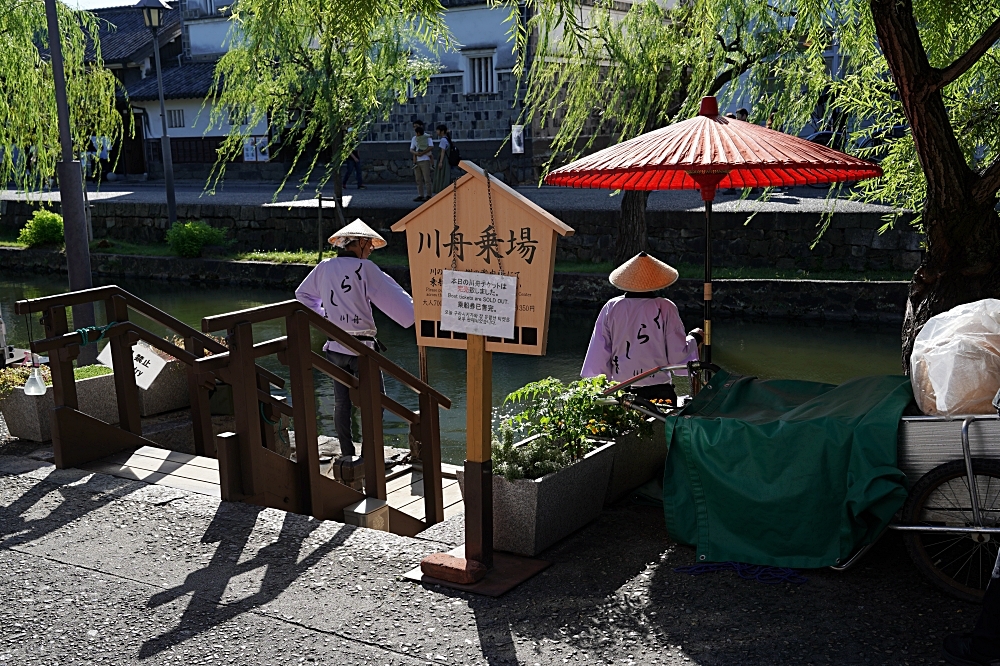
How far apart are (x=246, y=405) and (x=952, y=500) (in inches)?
133

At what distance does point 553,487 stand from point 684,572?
2.19 feet

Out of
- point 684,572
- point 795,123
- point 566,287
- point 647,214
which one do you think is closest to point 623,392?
point 684,572

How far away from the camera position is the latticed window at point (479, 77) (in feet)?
90.3

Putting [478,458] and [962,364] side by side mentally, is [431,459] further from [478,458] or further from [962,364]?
[962,364]

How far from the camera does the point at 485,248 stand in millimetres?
4395

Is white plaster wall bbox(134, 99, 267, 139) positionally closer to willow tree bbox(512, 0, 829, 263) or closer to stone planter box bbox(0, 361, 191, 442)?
willow tree bbox(512, 0, 829, 263)

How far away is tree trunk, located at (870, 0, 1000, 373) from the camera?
577 cm

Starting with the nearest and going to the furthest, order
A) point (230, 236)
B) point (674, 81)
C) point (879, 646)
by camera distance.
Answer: point (879, 646) → point (674, 81) → point (230, 236)

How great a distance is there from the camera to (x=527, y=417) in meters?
5.03

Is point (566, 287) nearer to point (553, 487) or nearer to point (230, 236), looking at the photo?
point (230, 236)

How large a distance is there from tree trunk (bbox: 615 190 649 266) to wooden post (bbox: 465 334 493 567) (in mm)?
12530

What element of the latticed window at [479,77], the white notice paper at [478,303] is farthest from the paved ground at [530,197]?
the white notice paper at [478,303]

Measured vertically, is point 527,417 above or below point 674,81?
below

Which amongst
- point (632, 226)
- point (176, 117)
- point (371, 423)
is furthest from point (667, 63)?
point (176, 117)
